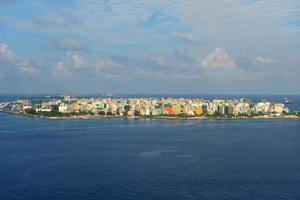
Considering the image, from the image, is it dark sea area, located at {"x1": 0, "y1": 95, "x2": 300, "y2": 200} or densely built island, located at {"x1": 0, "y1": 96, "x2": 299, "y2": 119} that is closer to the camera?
dark sea area, located at {"x1": 0, "y1": 95, "x2": 300, "y2": 200}

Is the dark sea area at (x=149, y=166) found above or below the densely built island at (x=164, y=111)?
below

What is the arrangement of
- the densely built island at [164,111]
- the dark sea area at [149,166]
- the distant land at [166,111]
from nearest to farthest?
1. the dark sea area at [149,166]
2. the distant land at [166,111]
3. the densely built island at [164,111]

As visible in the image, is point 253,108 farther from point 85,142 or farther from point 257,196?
point 257,196

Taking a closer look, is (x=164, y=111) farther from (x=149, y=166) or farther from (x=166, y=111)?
(x=149, y=166)

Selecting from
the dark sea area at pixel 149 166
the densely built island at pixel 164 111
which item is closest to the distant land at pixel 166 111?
the densely built island at pixel 164 111

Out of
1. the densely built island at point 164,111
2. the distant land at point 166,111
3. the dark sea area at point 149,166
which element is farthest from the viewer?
the densely built island at point 164,111

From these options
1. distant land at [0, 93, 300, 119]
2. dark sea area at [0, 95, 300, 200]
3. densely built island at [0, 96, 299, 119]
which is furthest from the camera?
densely built island at [0, 96, 299, 119]

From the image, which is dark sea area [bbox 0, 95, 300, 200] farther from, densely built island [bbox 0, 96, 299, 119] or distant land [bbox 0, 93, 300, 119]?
densely built island [bbox 0, 96, 299, 119]

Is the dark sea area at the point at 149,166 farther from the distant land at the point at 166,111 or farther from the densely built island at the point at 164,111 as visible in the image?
the densely built island at the point at 164,111

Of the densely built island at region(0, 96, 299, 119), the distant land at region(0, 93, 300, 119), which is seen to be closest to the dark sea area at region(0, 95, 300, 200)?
the distant land at region(0, 93, 300, 119)
